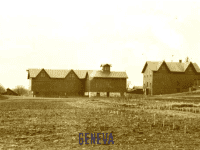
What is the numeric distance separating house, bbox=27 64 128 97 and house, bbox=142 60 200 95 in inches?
286

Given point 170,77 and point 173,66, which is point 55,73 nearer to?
point 170,77

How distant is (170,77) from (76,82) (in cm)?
2296

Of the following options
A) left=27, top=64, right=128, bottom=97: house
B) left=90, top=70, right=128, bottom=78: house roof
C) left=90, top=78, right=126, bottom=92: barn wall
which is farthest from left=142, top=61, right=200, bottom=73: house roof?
left=90, top=78, right=126, bottom=92: barn wall

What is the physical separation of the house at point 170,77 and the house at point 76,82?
23.8ft

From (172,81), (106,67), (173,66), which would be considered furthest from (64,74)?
(173,66)

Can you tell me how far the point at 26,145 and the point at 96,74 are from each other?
226 feet

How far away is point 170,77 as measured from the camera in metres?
76.9

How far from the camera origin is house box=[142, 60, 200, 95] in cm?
7594

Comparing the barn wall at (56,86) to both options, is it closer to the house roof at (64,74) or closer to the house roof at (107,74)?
the house roof at (64,74)

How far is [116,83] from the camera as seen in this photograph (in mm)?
80312

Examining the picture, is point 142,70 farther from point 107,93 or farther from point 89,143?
point 89,143

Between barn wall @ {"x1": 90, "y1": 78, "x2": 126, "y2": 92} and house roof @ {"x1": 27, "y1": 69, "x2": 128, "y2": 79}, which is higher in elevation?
house roof @ {"x1": 27, "y1": 69, "x2": 128, "y2": 79}

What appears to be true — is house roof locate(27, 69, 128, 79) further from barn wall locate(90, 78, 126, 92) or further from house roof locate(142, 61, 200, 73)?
house roof locate(142, 61, 200, 73)

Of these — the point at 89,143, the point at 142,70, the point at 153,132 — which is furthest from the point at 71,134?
the point at 142,70
